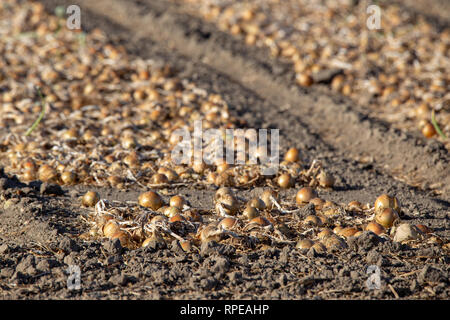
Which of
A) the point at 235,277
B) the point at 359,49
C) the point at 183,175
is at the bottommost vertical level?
the point at 183,175

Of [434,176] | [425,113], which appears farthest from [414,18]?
[434,176]

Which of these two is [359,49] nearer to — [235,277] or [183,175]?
[183,175]

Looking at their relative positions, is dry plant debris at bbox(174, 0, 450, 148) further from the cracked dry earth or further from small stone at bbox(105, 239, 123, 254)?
small stone at bbox(105, 239, 123, 254)

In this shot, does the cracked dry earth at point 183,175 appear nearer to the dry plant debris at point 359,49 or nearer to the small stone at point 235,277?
the small stone at point 235,277

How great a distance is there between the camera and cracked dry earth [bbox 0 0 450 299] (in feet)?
6.68

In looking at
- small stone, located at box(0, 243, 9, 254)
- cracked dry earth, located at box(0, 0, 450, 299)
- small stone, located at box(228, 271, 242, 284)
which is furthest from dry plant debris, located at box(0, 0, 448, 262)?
small stone, located at box(0, 243, 9, 254)

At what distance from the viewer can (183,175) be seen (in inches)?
124

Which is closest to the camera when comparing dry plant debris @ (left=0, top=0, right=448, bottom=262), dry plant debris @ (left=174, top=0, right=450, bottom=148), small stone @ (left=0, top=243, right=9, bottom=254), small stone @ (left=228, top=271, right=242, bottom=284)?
small stone @ (left=228, top=271, right=242, bottom=284)

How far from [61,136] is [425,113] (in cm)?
279

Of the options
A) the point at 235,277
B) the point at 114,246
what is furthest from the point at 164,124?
the point at 235,277

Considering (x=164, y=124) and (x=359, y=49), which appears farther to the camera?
(x=359, y=49)

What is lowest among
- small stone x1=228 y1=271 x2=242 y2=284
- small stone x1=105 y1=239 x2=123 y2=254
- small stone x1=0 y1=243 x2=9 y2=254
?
small stone x1=0 y1=243 x2=9 y2=254

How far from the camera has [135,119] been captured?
3.97 metres

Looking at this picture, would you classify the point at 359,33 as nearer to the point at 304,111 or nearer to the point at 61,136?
the point at 304,111
